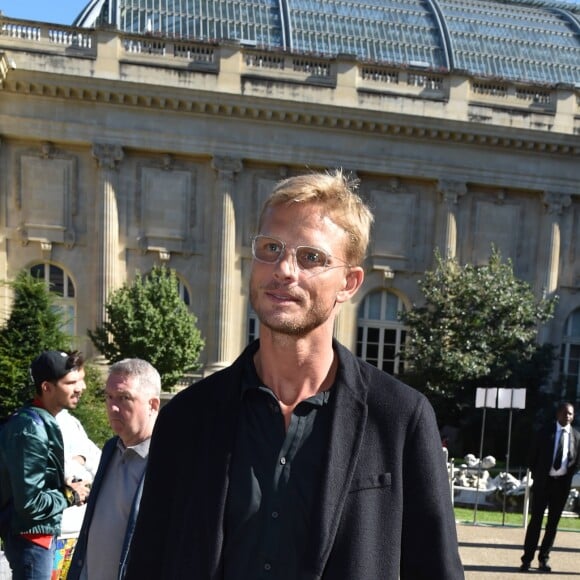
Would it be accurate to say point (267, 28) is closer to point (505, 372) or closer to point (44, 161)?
point (44, 161)

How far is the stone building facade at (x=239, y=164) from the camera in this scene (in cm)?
→ 2917

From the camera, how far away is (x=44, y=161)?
2966 centimetres

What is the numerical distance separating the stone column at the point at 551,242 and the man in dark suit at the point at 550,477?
24099mm

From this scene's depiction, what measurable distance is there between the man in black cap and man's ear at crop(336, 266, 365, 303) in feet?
8.92

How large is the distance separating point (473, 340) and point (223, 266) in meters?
Answer: 10.8

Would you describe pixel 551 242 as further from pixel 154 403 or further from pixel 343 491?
pixel 343 491

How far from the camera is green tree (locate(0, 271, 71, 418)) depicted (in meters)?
17.9

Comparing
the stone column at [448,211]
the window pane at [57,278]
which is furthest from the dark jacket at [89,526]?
the stone column at [448,211]

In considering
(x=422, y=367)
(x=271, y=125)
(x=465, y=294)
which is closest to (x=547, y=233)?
(x=465, y=294)

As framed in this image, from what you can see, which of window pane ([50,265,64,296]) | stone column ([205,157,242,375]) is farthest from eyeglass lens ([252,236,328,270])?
window pane ([50,265,64,296])

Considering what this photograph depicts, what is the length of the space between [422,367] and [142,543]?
24759mm

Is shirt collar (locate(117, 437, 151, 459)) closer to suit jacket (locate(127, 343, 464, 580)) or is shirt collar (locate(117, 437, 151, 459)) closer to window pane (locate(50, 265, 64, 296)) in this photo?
suit jacket (locate(127, 343, 464, 580))

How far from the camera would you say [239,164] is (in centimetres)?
3034

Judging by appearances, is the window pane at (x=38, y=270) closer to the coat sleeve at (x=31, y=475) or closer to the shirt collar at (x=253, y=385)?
the coat sleeve at (x=31, y=475)
